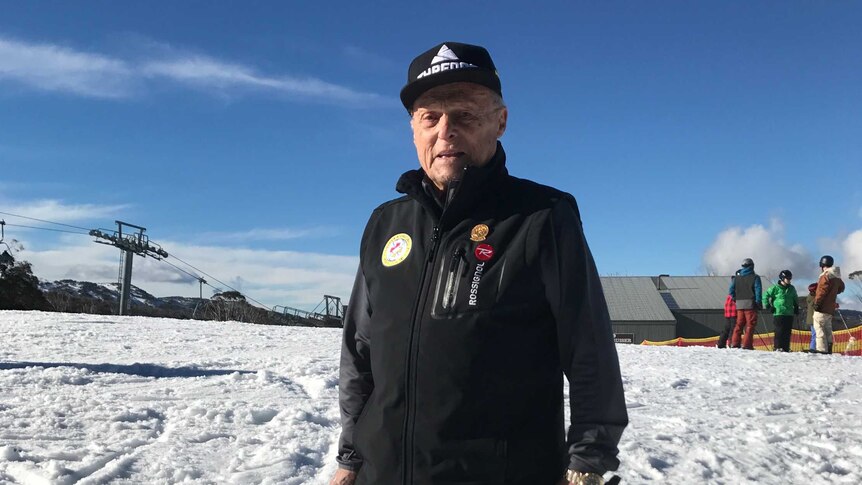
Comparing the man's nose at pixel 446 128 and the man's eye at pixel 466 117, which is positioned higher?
the man's eye at pixel 466 117

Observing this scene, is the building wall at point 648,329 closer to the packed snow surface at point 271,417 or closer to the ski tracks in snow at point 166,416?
the packed snow surface at point 271,417

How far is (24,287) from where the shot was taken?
38.1 m

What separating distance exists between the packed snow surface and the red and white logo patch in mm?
3078

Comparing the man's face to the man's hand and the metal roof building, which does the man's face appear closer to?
the man's hand

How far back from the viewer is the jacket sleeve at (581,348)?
178 cm

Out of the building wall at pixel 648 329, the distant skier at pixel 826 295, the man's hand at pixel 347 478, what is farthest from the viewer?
the building wall at pixel 648 329

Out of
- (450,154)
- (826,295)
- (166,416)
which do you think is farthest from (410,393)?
(826,295)

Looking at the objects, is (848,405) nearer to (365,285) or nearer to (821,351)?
(821,351)

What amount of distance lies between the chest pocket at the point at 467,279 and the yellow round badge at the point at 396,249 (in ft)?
0.53

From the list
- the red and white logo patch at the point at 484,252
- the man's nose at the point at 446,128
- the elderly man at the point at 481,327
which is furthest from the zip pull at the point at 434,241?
the man's nose at the point at 446,128

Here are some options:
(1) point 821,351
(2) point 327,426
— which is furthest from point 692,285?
(2) point 327,426

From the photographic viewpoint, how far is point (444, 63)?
201 centimetres

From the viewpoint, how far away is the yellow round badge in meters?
2.05

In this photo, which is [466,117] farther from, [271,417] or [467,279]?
[271,417]
